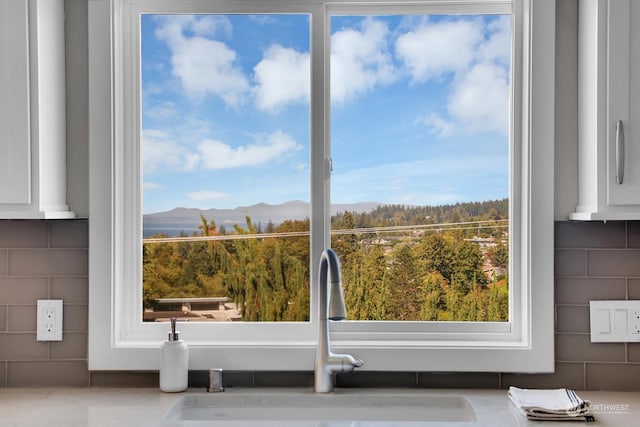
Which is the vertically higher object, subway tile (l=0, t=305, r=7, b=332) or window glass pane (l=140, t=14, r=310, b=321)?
window glass pane (l=140, t=14, r=310, b=321)

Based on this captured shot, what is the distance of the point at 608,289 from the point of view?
82.4 inches

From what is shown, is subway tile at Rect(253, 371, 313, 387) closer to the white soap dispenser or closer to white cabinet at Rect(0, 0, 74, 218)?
the white soap dispenser

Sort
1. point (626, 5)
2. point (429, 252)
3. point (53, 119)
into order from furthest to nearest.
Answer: point (429, 252), point (53, 119), point (626, 5)

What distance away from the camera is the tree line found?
220cm

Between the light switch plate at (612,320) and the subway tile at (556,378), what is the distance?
108mm

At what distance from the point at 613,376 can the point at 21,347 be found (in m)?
1.78

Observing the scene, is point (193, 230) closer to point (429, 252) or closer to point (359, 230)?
point (359, 230)

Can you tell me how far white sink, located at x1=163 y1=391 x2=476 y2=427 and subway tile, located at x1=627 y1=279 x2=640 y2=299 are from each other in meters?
0.60

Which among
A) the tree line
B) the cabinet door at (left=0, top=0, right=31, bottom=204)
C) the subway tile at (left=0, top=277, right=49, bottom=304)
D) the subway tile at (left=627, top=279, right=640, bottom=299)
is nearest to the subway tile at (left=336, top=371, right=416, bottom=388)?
the tree line

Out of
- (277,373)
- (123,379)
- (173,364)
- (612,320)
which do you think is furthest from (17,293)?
(612,320)

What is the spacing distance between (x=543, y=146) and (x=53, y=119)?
4.68 ft

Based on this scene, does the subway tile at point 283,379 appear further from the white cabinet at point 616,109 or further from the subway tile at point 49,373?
the white cabinet at point 616,109

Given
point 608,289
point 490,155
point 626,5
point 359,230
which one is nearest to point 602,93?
Result: point 626,5

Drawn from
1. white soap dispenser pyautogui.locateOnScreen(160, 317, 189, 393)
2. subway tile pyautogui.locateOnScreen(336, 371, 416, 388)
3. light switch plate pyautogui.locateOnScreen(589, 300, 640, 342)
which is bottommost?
subway tile pyautogui.locateOnScreen(336, 371, 416, 388)
